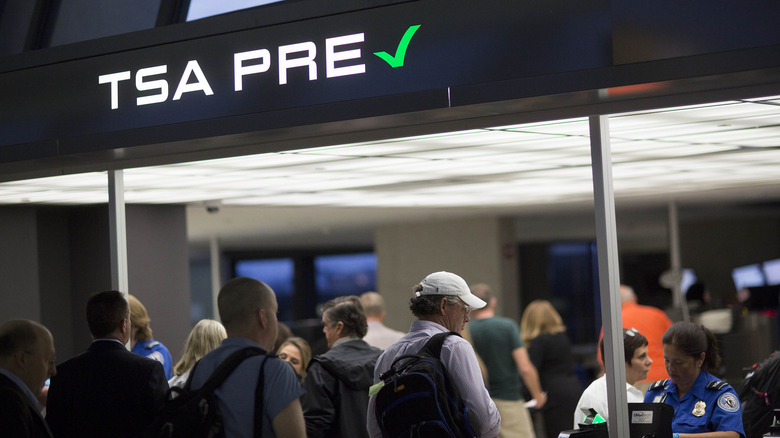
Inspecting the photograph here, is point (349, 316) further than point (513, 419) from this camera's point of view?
No

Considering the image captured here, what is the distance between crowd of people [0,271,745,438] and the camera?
3.10 metres

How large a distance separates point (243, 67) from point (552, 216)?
1038 cm

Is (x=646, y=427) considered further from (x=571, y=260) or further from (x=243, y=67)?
(x=571, y=260)

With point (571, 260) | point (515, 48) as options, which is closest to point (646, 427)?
point (515, 48)

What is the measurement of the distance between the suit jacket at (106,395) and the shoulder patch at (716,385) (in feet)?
7.30

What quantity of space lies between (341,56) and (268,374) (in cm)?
176

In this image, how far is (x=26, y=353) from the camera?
3.53 m

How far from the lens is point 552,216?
1441cm

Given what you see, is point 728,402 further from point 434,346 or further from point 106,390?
point 106,390

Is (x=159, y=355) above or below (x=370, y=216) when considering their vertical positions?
below

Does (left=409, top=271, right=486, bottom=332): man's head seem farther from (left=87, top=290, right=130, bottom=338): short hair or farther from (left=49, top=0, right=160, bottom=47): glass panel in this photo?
(left=49, top=0, right=160, bottom=47): glass panel

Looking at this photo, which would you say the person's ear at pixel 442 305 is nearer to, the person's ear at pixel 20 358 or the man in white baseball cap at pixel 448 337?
the man in white baseball cap at pixel 448 337

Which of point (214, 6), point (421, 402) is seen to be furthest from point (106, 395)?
point (214, 6)

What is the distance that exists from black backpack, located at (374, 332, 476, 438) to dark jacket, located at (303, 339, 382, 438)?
1.14 meters
